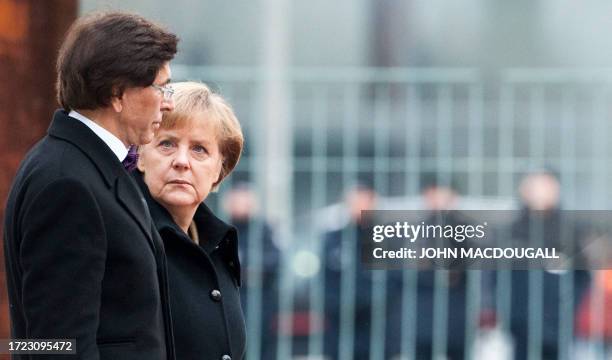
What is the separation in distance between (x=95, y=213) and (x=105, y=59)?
10.1 inches

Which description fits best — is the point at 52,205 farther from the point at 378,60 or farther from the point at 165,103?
the point at 378,60

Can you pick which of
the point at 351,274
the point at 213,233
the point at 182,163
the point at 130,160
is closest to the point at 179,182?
the point at 182,163

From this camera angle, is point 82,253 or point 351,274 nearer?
point 82,253

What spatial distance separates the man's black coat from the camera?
2084 millimetres

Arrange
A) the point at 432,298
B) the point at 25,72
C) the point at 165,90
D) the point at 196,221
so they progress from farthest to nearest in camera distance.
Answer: the point at 432,298 → the point at 25,72 → the point at 196,221 → the point at 165,90

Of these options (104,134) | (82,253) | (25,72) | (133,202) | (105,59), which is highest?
(25,72)

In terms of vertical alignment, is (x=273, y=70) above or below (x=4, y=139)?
above

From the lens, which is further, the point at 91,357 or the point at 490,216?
the point at 490,216

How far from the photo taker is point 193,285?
106 inches

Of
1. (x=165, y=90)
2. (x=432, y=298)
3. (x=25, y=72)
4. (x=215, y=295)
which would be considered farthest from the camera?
(x=432, y=298)

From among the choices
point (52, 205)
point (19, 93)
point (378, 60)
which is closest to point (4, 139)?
point (19, 93)

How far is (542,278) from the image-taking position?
5676 mm

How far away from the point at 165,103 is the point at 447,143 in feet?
11.6

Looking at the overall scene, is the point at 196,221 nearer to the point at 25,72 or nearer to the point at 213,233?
the point at 213,233
